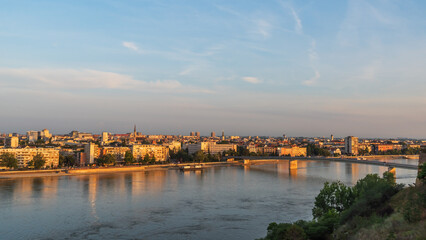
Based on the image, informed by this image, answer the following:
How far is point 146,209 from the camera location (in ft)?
37.8

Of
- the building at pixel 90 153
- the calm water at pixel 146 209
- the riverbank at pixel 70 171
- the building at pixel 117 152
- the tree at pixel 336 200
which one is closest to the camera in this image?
the tree at pixel 336 200

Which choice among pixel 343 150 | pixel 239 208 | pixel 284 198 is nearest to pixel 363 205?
pixel 239 208

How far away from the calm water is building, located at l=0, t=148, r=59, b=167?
7.85m

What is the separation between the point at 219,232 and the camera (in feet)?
29.1

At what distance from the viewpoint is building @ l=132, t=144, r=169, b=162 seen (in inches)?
1276

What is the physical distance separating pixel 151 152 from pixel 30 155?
10335 mm

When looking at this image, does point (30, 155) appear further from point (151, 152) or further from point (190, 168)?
point (190, 168)

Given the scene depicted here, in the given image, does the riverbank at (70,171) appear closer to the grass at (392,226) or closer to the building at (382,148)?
the grass at (392,226)

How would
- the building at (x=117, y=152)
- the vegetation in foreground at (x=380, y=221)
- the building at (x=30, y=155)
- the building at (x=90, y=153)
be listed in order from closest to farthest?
1. the vegetation in foreground at (x=380, y=221)
2. the building at (x=30, y=155)
3. the building at (x=90, y=153)
4. the building at (x=117, y=152)

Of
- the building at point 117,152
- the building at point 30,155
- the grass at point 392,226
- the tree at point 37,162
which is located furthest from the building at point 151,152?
the grass at point 392,226

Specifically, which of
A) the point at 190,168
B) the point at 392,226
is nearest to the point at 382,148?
the point at 190,168

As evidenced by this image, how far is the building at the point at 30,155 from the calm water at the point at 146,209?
7854mm

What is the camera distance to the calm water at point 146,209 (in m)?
8.91

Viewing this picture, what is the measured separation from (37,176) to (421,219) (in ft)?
65.8
